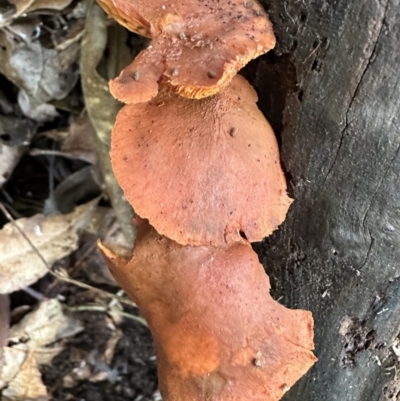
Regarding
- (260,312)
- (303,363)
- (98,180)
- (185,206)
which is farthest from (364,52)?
(98,180)

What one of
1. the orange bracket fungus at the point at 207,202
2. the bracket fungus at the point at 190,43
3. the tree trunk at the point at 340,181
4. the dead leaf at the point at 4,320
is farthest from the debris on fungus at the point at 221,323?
the dead leaf at the point at 4,320

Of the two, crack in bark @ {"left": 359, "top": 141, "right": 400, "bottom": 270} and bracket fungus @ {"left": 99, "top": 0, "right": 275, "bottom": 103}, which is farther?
crack in bark @ {"left": 359, "top": 141, "right": 400, "bottom": 270}

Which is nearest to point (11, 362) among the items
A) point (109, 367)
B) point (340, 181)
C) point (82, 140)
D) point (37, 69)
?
point (109, 367)

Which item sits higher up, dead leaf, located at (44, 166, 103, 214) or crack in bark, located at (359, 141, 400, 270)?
crack in bark, located at (359, 141, 400, 270)

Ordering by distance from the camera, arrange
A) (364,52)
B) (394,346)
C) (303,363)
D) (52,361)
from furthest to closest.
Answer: (52,361) < (394,346) < (303,363) < (364,52)

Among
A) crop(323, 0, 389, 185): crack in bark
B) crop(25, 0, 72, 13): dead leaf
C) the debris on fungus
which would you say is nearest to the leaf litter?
crop(25, 0, 72, 13): dead leaf

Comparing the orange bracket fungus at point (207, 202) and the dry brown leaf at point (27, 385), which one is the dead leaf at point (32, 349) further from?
the orange bracket fungus at point (207, 202)

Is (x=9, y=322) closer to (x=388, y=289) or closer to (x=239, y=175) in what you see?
(x=239, y=175)

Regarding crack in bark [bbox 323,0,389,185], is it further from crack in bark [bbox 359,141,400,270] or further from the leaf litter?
the leaf litter
